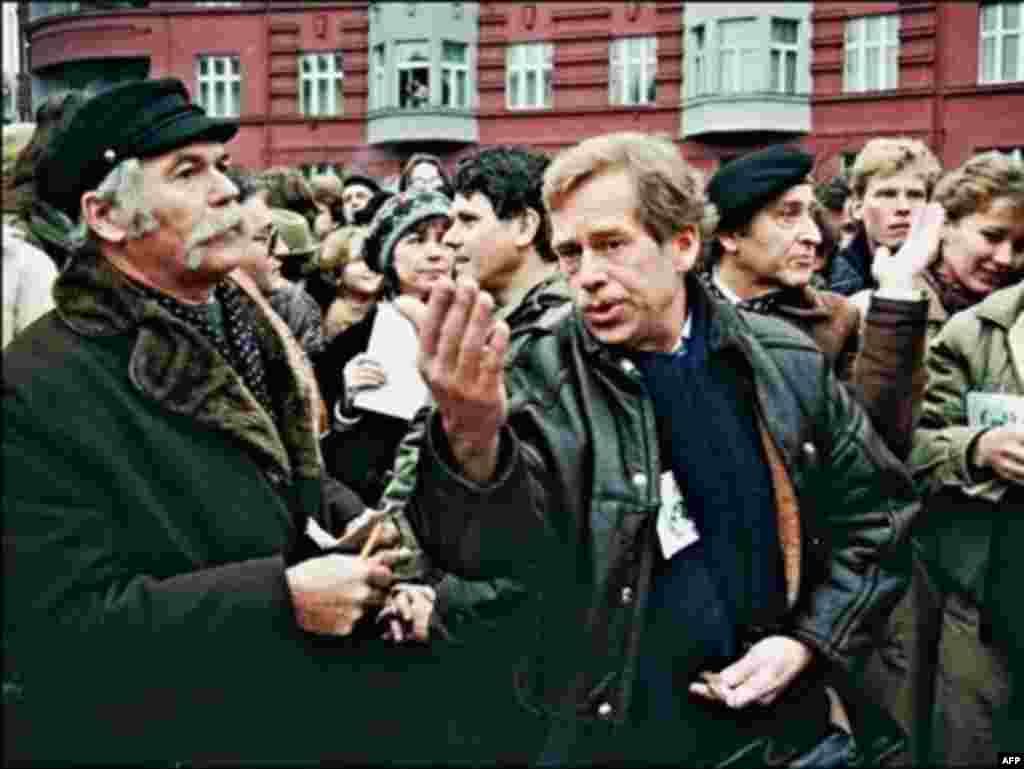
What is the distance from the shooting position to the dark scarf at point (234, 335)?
2.56 m

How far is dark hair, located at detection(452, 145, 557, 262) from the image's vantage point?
4016 mm

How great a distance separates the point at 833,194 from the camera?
6.28 meters

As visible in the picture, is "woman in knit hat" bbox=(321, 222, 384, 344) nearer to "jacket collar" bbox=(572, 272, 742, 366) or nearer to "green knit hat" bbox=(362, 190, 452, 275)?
"green knit hat" bbox=(362, 190, 452, 275)

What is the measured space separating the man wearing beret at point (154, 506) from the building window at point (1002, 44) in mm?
3033

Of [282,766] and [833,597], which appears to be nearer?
[282,766]

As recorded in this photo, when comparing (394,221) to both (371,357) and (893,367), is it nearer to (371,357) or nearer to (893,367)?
(371,357)

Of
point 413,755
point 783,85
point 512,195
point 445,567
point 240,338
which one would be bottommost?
point 413,755

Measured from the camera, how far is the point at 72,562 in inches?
87.2

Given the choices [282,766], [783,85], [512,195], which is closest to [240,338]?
[282,766]

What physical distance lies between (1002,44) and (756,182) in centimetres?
175

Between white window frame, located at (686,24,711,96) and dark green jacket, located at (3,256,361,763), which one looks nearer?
dark green jacket, located at (3,256,361,763)

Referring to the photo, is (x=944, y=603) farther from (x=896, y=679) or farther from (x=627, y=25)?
(x=627, y=25)

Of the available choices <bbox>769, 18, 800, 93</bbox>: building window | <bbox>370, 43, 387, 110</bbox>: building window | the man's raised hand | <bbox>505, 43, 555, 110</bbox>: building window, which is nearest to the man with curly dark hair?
the man's raised hand

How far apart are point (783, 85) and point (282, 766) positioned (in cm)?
1848
